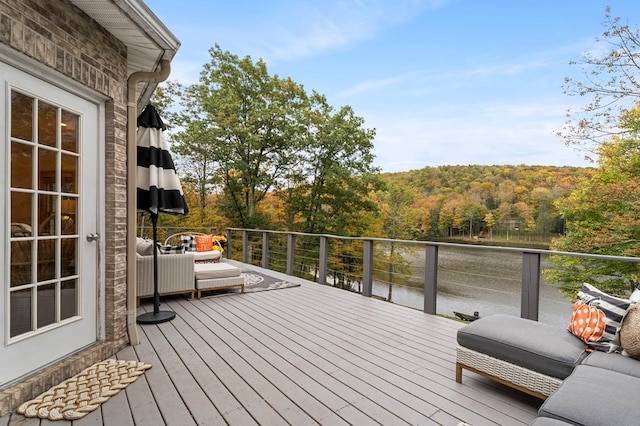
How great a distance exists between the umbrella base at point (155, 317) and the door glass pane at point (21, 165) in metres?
1.88

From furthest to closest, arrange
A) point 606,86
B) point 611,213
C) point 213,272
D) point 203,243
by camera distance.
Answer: point 611,213, point 606,86, point 203,243, point 213,272

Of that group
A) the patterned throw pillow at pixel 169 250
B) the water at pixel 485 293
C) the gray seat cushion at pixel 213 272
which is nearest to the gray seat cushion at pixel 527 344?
Answer: the water at pixel 485 293

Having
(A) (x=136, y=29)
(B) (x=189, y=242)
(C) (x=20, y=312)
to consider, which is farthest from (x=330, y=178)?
(C) (x=20, y=312)

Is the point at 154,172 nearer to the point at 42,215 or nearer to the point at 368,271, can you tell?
the point at 42,215

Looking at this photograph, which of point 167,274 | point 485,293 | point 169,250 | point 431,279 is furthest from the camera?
point 485,293

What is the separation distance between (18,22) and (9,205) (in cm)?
101

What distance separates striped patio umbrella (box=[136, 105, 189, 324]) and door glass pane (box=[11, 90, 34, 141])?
1194 mm

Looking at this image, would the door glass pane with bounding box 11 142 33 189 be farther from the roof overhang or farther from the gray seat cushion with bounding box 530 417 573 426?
the gray seat cushion with bounding box 530 417 573 426

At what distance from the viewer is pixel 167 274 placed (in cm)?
423

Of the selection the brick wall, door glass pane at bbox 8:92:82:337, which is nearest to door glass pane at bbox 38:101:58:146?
door glass pane at bbox 8:92:82:337

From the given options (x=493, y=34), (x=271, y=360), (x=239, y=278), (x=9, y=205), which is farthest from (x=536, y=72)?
(x=9, y=205)

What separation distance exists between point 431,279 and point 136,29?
373 cm

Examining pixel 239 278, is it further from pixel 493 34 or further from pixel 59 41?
pixel 493 34

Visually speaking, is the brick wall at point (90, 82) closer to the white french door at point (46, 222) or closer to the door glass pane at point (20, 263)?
the white french door at point (46, 222)
